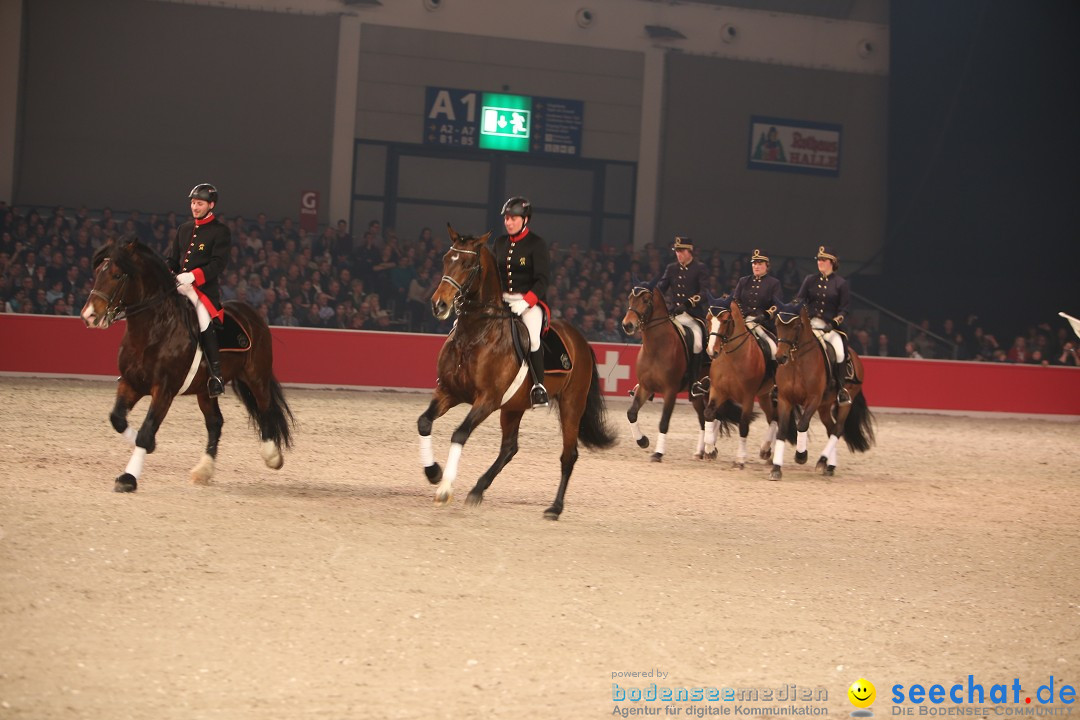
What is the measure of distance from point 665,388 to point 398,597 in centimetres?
807

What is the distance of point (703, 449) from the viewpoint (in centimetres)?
1426

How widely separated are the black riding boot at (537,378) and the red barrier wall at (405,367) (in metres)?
9.27

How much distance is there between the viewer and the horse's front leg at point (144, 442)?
877 centimetres

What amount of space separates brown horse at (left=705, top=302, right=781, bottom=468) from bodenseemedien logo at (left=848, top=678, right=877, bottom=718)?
8227mm

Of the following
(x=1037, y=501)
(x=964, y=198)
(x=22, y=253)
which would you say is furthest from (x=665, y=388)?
(x=964, y=198)

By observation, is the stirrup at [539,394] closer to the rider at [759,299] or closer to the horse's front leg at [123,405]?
the horse's front leg at [123,405]

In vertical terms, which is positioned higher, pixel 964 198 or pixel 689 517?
pixel 964 198

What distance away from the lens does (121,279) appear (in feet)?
29.0

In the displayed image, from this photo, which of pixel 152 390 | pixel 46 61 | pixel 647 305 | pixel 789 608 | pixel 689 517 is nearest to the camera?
pixel 789 608

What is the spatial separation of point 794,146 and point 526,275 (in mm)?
20787

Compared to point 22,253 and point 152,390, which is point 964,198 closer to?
point 22,253

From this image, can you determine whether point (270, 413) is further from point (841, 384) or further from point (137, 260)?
point (841, 384)

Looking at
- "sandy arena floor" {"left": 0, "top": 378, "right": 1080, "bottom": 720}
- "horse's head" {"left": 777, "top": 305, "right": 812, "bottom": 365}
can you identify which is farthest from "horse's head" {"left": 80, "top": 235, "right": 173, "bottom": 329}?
"horse's head" {"left": 777, "top": 305, "right": 812, "bottom": 365}

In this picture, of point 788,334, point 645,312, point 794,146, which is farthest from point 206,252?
point 794,146
